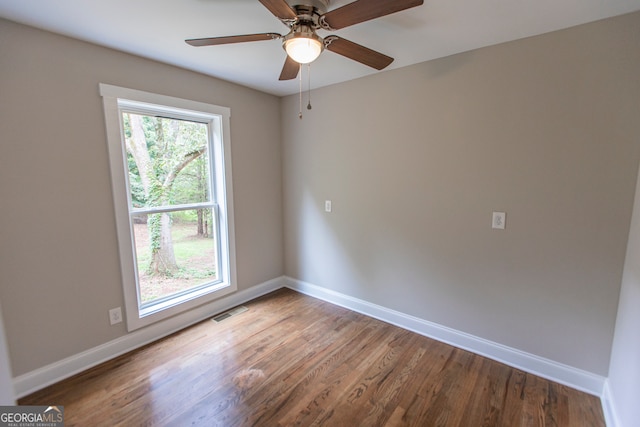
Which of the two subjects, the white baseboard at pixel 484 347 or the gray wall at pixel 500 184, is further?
the white baseboard at pixel 484 347

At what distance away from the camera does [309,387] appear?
2000 millimetres

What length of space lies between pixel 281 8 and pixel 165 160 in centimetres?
186

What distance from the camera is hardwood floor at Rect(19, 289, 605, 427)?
5.76ft

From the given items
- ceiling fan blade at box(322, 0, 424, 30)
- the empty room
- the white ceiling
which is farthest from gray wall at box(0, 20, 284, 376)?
ceiling fan blade at box(322, 0, 424, 30)

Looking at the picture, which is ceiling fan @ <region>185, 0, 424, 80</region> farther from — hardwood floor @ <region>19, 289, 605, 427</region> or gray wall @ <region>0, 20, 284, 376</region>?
hardwood floor @ <region>19, 289, 605, 427</region>

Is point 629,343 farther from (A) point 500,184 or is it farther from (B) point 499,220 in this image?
(A) point 500,184

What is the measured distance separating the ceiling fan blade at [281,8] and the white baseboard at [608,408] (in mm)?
2777

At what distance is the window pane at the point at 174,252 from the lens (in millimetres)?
2539

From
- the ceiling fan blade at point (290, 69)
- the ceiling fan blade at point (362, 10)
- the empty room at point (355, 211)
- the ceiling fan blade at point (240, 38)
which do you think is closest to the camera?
the ceiling fan blade at point (362, 10)

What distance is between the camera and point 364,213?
115 inches

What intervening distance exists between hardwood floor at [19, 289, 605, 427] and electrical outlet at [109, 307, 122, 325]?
11.6 inches

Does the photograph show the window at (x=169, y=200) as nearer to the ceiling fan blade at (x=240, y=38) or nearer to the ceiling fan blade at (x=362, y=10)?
the ceiling fan blade at (x=240, y=38)

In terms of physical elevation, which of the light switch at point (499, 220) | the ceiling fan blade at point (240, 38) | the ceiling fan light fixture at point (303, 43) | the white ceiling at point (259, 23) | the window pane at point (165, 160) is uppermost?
the white ceiling at point (259, 23)

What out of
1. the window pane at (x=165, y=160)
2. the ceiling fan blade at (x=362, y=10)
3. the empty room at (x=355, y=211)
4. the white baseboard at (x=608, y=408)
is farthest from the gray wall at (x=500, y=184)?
the window pane at (x=165, y=160)
